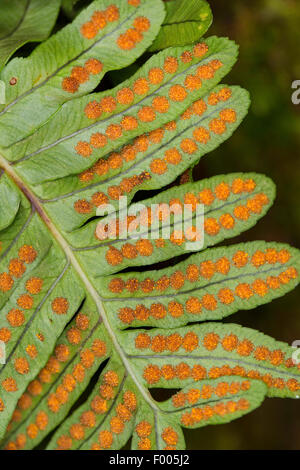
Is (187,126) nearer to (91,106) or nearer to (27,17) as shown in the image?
(91,106)

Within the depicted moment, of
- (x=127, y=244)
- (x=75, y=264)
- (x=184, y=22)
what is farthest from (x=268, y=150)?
(x=75, y=264)

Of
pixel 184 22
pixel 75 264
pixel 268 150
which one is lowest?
pixel 75 264

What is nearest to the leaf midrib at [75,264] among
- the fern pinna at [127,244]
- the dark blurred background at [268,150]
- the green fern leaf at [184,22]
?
the fern pinna at [127,244]

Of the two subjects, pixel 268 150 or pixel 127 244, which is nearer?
pixel 127 244

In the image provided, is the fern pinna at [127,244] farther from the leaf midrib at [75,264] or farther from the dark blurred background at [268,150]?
the dark blurred background at [268,150]

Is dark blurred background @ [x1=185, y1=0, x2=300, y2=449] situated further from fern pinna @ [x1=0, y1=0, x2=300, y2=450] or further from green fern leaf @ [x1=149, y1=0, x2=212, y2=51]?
fern pinna @ [x1=0, y1=0, x2=300, y2=450]

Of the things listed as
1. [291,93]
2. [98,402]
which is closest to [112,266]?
[98,402]

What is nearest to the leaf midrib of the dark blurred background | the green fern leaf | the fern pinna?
the fern pinna

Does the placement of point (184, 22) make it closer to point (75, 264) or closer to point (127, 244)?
point (127, 244)
